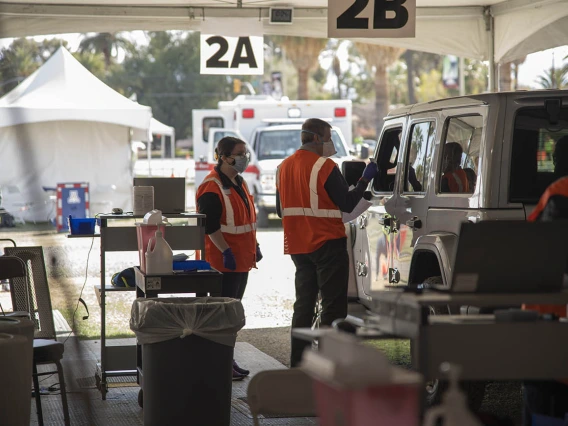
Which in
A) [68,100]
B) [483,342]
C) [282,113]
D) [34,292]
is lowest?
[34,292]

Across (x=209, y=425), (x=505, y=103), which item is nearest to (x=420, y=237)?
(x=505, y=103)

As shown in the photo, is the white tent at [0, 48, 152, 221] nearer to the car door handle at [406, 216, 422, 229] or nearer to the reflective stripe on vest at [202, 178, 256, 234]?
the reflective stripe on vest at [202, 178, 256, 234]

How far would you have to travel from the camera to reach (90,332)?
10.6m

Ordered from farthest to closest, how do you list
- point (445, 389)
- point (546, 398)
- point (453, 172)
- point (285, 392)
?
point (453, 172) → point (445, 389) → point (546, 398) → point (285, 392)

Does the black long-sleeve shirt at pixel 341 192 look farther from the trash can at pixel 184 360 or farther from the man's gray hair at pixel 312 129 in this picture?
the trash can at pixel 184 360

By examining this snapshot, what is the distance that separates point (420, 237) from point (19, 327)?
282 cm

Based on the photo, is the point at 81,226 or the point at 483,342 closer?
the point at 483,342

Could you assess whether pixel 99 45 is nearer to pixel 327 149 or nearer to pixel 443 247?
pixel 327 149

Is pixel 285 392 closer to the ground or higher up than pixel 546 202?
closer to the ground

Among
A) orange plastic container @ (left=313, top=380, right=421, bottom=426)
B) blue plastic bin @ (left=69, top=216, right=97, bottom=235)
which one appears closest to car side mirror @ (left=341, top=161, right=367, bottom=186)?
blue plastic bin @ (left=69, top=216, right=97, bottom=235)

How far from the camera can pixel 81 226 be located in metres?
7.71

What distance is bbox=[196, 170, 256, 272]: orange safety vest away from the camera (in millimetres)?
7773

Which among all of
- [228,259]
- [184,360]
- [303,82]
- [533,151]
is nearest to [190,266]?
[228,259]

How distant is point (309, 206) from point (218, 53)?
488 cm
